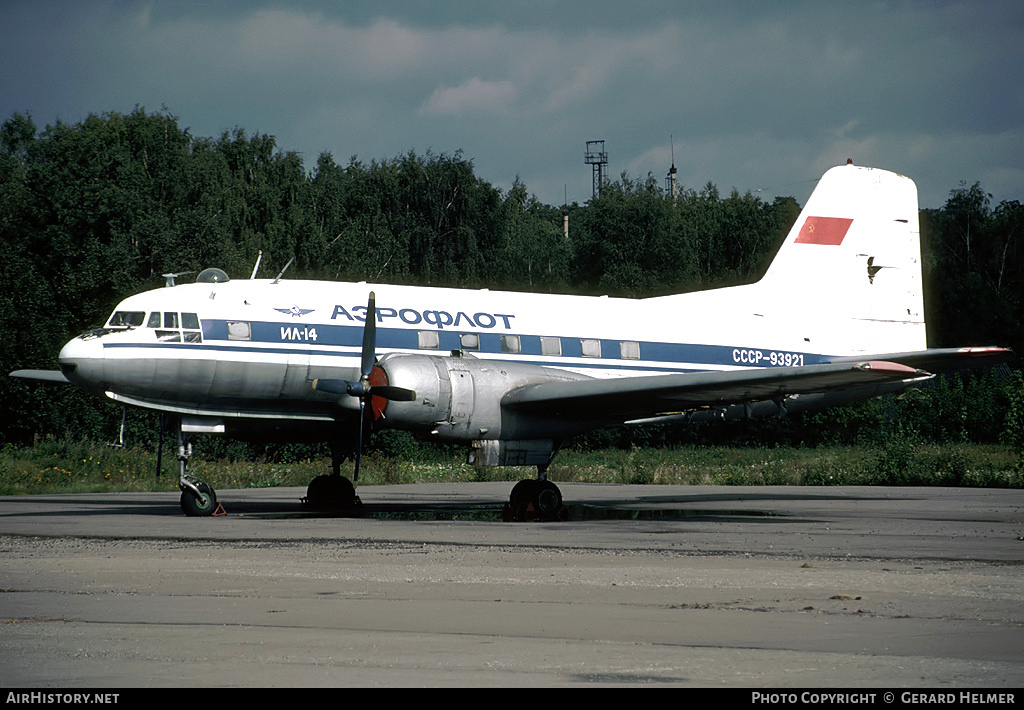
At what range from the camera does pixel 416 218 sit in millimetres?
69312

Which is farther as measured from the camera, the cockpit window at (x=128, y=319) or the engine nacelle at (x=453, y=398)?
the cockpit window at (x=128, y=319)

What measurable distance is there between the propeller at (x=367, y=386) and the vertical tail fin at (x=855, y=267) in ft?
31.9

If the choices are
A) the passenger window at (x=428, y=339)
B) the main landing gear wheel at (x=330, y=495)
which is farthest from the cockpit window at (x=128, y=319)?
the passenger window at (x=428, y=339)

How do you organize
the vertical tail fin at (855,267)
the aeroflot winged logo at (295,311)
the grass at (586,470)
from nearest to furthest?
1. the aeroflot winged logo at (295,311)
2. the vertical tail fin at (855,267)
3. the grass at (586,470)

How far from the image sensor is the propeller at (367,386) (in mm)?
17031

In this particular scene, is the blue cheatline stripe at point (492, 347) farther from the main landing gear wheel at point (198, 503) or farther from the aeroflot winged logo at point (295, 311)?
the main landing gear wheel at point (198, 503)

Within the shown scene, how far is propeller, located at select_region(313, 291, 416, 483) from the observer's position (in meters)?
17.0

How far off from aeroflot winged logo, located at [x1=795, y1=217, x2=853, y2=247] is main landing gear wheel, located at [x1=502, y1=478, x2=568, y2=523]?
987cm

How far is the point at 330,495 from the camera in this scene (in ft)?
66.8

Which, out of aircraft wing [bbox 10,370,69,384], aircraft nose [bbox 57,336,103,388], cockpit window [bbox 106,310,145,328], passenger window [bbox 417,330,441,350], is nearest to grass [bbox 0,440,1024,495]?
aircraft wing [bbox 10,370,69,384]

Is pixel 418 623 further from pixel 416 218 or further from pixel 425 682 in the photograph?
pixel 416 218

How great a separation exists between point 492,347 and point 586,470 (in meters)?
15.7

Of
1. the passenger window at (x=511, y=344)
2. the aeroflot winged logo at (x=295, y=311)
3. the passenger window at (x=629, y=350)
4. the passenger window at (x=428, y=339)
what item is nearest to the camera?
the aeroflot winged logo at (x=295, y=311)

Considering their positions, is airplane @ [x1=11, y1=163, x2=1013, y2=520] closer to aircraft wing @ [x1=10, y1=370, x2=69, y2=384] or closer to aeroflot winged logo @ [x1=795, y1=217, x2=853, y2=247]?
aircraft wing @ [x1=10, y1=370, x2=69, y2=384]
